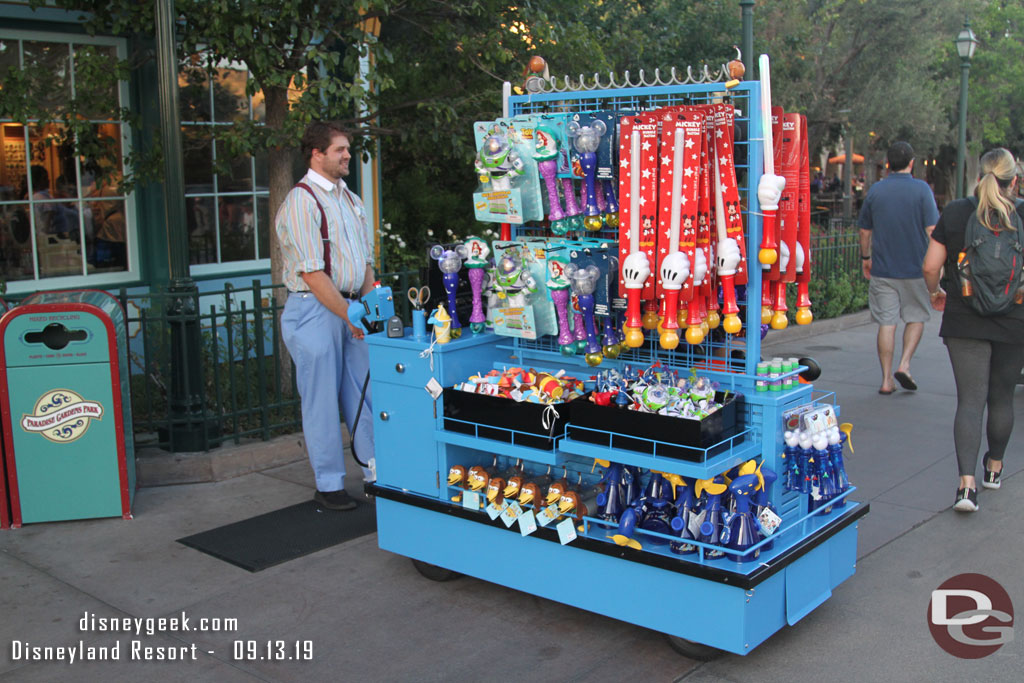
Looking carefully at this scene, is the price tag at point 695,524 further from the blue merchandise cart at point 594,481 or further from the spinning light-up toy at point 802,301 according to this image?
the spinning light-up toy at point 802,301

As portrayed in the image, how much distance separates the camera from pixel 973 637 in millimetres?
3775

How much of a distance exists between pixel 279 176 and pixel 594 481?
4.18m

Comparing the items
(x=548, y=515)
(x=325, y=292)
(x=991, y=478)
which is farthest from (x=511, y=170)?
(x=991, y=478)

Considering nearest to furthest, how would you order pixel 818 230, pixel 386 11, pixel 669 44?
pixel 386 11 < pixel 669 44 < pixel 818 230

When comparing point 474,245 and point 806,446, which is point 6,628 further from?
point 806,446

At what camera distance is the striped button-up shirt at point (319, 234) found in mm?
4906

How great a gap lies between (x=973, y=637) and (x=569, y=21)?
20.3ft

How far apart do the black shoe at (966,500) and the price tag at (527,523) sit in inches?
105

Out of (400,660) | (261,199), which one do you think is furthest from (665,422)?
(261,199)

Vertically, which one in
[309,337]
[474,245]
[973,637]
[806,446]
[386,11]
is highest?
[386,11]

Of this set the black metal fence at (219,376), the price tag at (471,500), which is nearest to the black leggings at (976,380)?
the price tag at (471,500)

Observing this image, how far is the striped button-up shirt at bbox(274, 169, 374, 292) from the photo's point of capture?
4.91 metres

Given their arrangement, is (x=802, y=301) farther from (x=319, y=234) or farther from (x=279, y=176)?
(x=279, y=176)

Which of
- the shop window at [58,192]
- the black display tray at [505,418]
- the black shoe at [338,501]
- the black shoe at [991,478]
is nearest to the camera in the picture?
the black display tray at [505,418]
